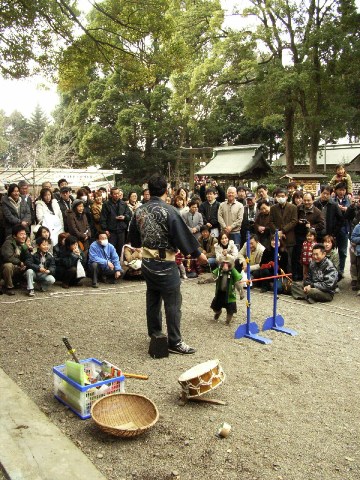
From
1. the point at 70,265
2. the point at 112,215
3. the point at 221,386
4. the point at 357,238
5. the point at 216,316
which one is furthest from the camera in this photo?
the point at 112,215

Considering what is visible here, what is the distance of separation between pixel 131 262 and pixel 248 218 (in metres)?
2.88

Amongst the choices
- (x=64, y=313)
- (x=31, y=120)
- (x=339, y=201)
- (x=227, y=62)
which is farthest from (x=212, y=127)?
(x=31, y=120)

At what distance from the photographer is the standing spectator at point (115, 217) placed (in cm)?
948

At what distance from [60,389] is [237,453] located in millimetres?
1693

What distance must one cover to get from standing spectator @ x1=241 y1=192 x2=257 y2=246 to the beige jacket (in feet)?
1.26

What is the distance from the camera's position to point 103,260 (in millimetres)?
8789

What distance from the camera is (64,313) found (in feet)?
22.5

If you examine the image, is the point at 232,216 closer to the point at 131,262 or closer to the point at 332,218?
the point at 332,218

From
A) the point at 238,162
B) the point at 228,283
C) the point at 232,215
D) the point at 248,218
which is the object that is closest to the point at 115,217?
the point at 232,215

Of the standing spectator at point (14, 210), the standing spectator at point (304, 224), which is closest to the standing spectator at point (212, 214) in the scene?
the standing spectator at point (304, 224)

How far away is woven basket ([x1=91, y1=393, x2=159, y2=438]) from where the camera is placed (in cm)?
341

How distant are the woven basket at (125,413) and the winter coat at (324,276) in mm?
4883

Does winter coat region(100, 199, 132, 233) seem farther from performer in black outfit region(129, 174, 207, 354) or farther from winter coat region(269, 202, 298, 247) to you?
performer in black outfit region(129, 174, 207, 354)

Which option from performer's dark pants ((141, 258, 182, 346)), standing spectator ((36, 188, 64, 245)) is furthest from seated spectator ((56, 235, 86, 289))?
performer's dark pants ((141, 258, 182, 346))
